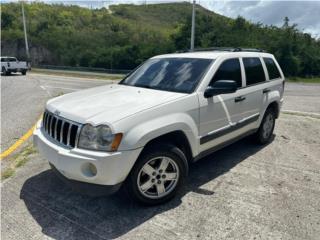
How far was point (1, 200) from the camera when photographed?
3.67m

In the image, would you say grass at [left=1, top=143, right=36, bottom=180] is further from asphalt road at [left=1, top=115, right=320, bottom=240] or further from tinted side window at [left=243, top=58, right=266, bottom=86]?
tinted side window at [left=243, top=58, right=266, bottom=86]

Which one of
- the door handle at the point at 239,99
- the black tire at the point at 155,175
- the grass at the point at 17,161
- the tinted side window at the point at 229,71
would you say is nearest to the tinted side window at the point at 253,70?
the tinted side window at the point at 229,71

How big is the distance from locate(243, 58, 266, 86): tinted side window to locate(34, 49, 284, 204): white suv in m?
0.02

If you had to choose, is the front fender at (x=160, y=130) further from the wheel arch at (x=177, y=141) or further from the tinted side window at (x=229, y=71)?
the tinted side window at (x=229, y=71)

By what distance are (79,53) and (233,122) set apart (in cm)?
4404

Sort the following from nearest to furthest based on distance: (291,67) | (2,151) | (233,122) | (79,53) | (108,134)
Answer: (108,134), (233,122), (2,151), (291,67), (79,53)

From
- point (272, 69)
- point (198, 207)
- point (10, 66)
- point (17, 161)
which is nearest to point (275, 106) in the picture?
point (272, 69)

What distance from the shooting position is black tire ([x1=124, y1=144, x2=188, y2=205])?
10.8ft

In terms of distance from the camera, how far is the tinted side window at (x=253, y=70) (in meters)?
4.95

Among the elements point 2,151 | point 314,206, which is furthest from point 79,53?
point 314,206

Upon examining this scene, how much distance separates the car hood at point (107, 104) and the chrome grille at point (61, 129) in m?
0.07

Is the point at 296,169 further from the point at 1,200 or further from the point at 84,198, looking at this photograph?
the point at 1,200

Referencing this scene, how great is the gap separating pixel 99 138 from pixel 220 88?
5.73 ft

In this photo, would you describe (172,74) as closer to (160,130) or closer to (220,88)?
(220,88)
